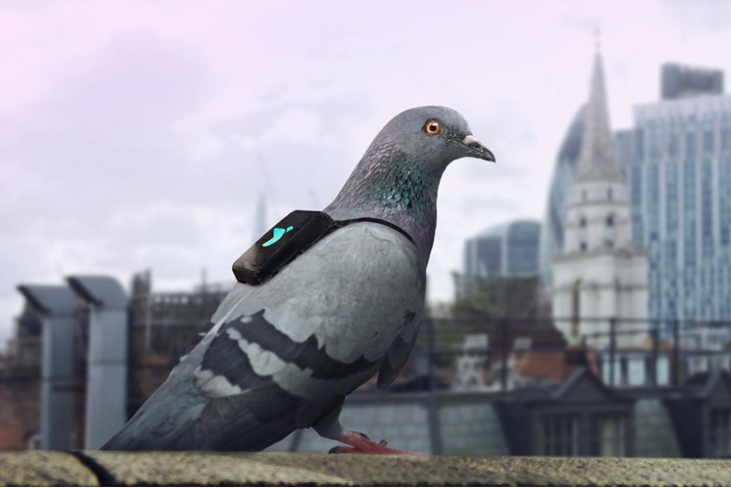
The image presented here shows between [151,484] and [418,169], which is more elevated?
[418,169]

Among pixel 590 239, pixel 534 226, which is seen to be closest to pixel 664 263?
pixel 534 226

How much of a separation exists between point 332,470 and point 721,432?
18.1 meters

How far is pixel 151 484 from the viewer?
2545 mm

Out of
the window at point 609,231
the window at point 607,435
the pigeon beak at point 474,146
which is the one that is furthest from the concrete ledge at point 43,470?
the window at point 609,231

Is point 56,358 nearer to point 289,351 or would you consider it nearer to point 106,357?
point 106,357

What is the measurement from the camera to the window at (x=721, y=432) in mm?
19078

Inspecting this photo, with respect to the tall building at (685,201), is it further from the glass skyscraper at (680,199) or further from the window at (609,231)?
the window at (609,231)

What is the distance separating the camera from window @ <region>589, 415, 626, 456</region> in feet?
58.4

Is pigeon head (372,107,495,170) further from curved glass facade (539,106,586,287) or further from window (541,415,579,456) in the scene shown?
curved glass facade (539,106,586,287)

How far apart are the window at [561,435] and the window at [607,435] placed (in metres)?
0.52

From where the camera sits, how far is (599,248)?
104 m

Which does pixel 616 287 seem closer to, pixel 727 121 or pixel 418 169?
pixel 727 121

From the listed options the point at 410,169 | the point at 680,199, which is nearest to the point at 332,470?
the point at 410,169

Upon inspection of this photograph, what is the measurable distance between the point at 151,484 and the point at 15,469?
0.31 metres
